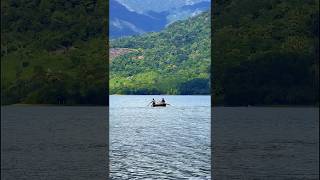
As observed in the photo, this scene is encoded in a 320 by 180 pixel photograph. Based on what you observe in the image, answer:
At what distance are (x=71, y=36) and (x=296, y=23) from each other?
4306 centimetres

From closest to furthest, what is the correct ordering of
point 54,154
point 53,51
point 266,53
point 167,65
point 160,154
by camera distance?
1. point 54,154
2. point 160,154
3. point 266,53
4. point 53,51
5. point 167,65

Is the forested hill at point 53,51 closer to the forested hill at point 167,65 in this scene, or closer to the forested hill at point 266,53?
the forested hill at point 266,53

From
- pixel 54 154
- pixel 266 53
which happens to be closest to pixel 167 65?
pixel 266 53

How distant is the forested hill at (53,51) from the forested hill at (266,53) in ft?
71.0

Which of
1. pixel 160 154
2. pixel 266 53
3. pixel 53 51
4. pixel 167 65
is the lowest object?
pixel 160 154

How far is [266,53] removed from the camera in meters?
110

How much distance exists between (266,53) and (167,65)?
61.6 metres

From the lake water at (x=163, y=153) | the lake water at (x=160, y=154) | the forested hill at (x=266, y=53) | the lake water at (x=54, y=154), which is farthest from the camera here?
the forested hill at (x=266, y=53)

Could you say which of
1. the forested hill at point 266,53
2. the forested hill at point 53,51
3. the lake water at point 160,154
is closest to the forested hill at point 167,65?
the forested hill at point 53,51

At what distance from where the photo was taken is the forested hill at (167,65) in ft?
521

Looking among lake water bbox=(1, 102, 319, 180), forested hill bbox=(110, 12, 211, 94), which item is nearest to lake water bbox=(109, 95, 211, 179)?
lake water bbox=(1, 102, 319, 180)

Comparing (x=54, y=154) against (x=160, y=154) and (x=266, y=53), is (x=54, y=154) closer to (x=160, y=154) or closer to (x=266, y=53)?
(x=160, y=154)

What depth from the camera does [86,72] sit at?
114 m

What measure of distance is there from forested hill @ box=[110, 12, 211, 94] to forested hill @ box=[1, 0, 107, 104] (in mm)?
29698
